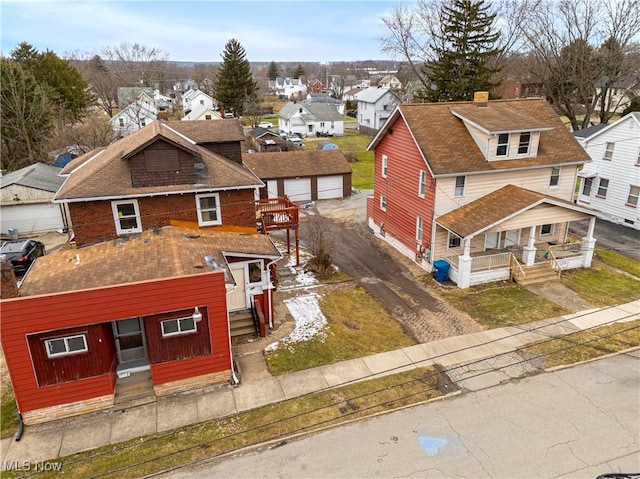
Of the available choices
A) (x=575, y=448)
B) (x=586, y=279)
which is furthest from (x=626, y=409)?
(x=586, y=279)

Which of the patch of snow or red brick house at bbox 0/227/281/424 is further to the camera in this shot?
the patch of snow

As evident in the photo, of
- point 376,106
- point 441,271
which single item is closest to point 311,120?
point 376,106

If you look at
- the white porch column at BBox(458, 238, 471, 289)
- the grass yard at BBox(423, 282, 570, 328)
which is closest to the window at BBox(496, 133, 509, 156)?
the white porch column at BBox(458, 238, 471, 289)

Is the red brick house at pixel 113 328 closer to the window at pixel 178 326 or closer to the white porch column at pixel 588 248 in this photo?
the window at pixel 178 326

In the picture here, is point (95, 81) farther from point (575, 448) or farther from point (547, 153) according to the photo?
point (575, 448)

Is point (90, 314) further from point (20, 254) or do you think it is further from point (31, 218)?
point (31, 218)

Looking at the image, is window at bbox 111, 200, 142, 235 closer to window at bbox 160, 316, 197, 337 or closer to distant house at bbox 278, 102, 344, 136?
window at bbox 160, 316, 197, 337
